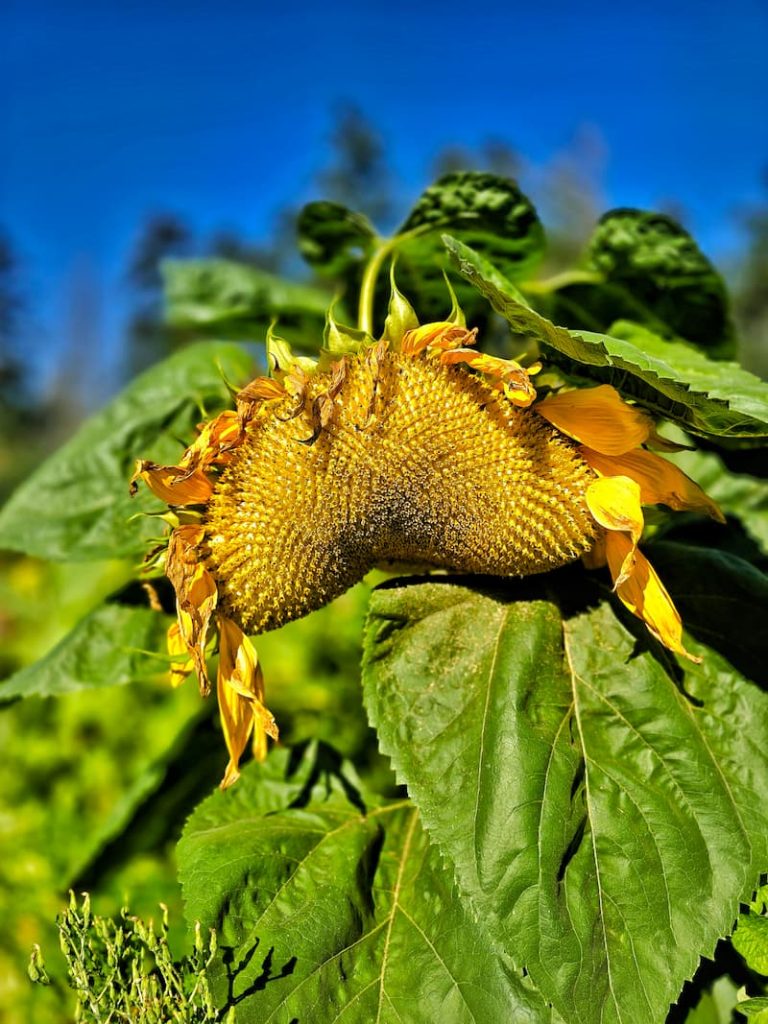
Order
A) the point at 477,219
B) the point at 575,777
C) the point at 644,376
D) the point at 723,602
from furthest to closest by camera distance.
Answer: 1. the point at 477,219
2. the point at 723,602
3. the point at 575,777
4. the point at 644,376

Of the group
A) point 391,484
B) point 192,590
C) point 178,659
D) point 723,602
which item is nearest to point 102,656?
point 178,659

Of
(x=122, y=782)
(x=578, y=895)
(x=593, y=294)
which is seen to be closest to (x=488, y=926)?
(x=578, y=895)

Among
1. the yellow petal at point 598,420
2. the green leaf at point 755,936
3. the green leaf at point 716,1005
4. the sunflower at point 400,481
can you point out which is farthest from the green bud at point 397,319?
the green leaf at point 716,1005

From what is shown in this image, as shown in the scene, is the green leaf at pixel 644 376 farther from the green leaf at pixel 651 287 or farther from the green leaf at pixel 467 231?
the green leaf at pixel 651 287

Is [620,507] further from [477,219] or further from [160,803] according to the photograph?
[160,803]

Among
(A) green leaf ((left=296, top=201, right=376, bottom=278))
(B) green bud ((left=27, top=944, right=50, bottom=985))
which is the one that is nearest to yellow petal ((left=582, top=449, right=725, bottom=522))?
(A) green leaf ((left=296, top=201, right=376, bottom=278))
